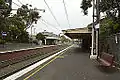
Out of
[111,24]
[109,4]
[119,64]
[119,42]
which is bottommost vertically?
[119,64]

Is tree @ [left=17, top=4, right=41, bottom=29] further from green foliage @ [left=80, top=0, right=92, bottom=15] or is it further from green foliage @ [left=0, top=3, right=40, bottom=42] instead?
green foliage @ [left=80, top=0, right=92, bottom=15]

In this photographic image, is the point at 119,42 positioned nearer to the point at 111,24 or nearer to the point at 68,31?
the point at 111,24

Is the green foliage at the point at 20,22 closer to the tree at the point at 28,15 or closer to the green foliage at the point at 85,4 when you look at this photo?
the tree at the point at 28,15

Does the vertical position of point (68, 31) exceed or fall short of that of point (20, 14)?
it falls short

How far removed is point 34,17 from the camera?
7856 centimetres

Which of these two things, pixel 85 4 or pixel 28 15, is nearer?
pixel 85 4

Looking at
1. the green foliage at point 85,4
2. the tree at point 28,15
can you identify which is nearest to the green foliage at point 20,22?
the tree at point 28,15

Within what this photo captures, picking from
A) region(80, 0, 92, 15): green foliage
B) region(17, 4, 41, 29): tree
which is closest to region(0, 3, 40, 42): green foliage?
region(17, 4, 41, 29): tree

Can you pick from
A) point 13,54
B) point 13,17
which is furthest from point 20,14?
point 13,54

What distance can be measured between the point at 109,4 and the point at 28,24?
59.9 m

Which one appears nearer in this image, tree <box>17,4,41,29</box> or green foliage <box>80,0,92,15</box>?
green foliage <box>80,0,92,15</box>

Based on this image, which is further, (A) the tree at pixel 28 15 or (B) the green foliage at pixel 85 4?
(A) the tree at pixel 28 15

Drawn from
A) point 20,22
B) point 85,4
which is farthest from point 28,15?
point 85,4

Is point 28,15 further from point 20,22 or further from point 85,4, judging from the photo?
point 85,4
